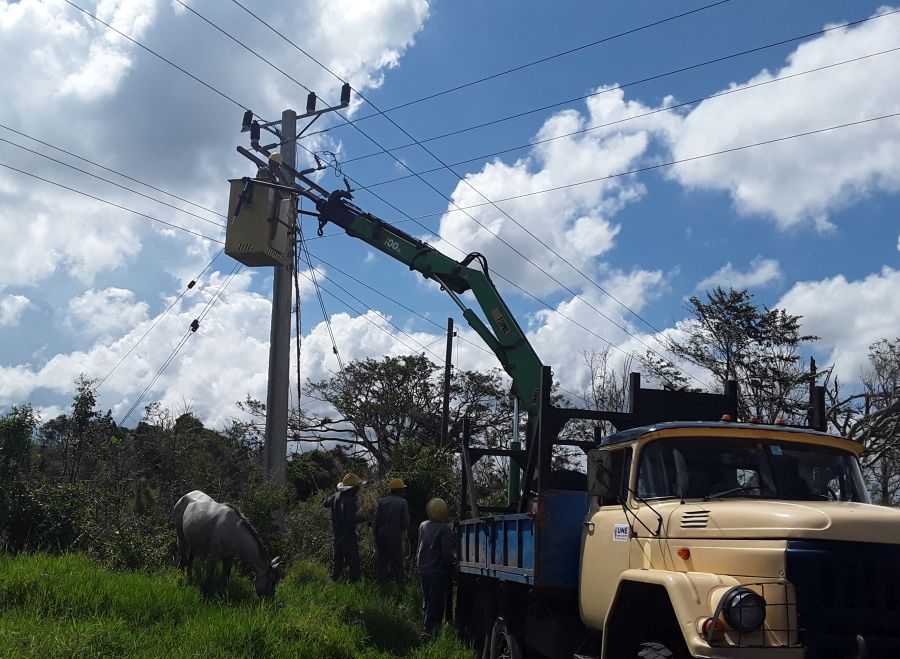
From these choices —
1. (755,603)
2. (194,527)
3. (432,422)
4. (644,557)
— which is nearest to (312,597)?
(194,527)

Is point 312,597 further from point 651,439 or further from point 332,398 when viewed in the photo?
point 332,398

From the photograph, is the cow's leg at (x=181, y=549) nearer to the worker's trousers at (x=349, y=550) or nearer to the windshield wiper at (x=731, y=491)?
the worker's trousers at (x=349, y=550)

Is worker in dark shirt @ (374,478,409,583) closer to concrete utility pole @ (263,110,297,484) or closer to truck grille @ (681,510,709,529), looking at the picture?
concrete utility pole @ (263,110,297,484)

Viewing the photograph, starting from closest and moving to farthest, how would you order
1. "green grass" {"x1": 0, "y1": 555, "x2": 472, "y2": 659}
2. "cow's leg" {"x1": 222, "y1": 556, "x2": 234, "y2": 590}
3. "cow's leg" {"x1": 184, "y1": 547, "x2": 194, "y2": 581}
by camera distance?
1. "green grass" {"x1": 0, "y1": 555, "x2": 472, "y2": 659}
2. "cow's leg" {"x1": 222, "y1": 556, "x2": 234, "y2": 590}
3. "cow's leg" {"x1": 184, "y1": 547, "x2": 194, "y2": 581}

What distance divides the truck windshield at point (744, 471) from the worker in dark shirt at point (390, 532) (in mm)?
7758

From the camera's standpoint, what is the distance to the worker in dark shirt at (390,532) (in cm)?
1362

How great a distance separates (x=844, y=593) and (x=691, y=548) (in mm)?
1001

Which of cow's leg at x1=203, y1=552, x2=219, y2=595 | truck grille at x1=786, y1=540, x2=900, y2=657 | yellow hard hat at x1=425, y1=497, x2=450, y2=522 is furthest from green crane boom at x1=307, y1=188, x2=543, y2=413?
truck grille at x1=786, y1=540, x2=900, y2=657

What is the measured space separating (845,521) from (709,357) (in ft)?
77.0

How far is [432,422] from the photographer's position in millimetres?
34062

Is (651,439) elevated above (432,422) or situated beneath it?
situated beneath

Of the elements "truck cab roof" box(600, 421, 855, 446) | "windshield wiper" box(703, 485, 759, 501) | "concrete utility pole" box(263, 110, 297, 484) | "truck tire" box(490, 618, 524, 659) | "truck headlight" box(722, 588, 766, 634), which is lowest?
A: "truck tire" box(490, 618, 524, 659)

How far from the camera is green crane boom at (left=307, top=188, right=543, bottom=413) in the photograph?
41.3 feet

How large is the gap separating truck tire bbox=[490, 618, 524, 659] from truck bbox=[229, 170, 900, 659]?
19mm
